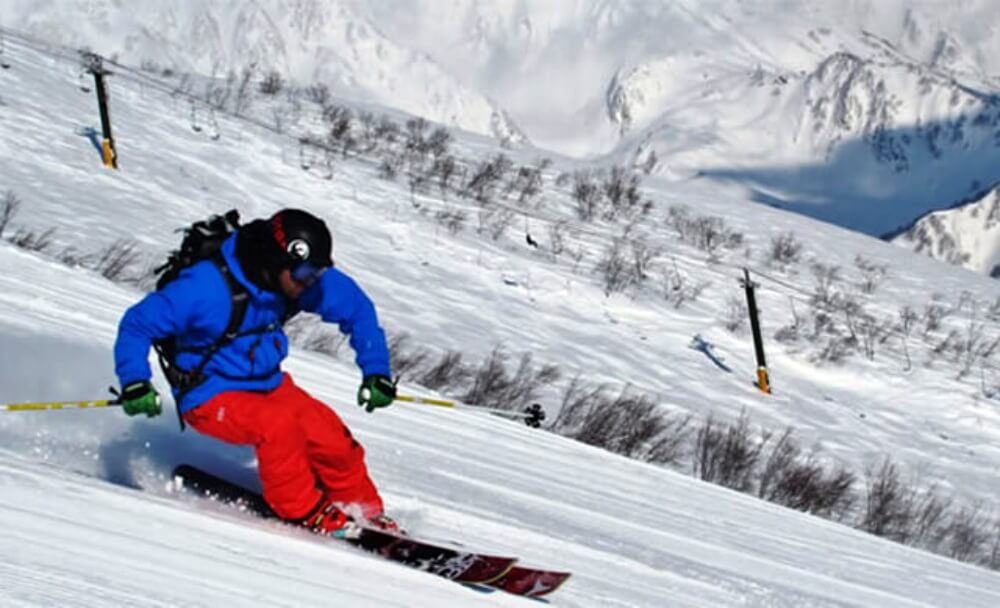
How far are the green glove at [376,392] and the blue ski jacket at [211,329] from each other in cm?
6

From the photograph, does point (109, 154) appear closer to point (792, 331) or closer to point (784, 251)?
point (792, 331)

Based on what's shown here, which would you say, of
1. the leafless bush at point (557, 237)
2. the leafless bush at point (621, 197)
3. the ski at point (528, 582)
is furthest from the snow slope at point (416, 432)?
the leafless bush at point (621, 197)

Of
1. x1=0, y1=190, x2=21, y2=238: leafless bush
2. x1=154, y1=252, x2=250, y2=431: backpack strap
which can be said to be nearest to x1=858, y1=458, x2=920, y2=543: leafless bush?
x1=154, y1=252, x2=250, y2=431: backpack strap

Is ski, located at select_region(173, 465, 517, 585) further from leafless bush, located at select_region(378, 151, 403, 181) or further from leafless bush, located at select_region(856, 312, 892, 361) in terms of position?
leafless bush, located at select_region(378, 151, 403, 181)

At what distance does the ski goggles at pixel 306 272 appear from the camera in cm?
441

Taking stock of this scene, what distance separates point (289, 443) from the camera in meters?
4.53

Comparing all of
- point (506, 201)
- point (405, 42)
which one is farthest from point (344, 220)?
point (405, 42)

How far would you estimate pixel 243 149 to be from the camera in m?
20.2

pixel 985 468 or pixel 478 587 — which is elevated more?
pixel 478 587

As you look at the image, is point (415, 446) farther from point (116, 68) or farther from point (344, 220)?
point (116, 68)

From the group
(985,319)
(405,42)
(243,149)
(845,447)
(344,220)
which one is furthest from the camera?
(405,42)

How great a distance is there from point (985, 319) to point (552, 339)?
972 cm

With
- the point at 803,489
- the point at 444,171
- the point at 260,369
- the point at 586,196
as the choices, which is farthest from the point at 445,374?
the point at 586,196

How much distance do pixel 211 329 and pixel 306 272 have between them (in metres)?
0.40
